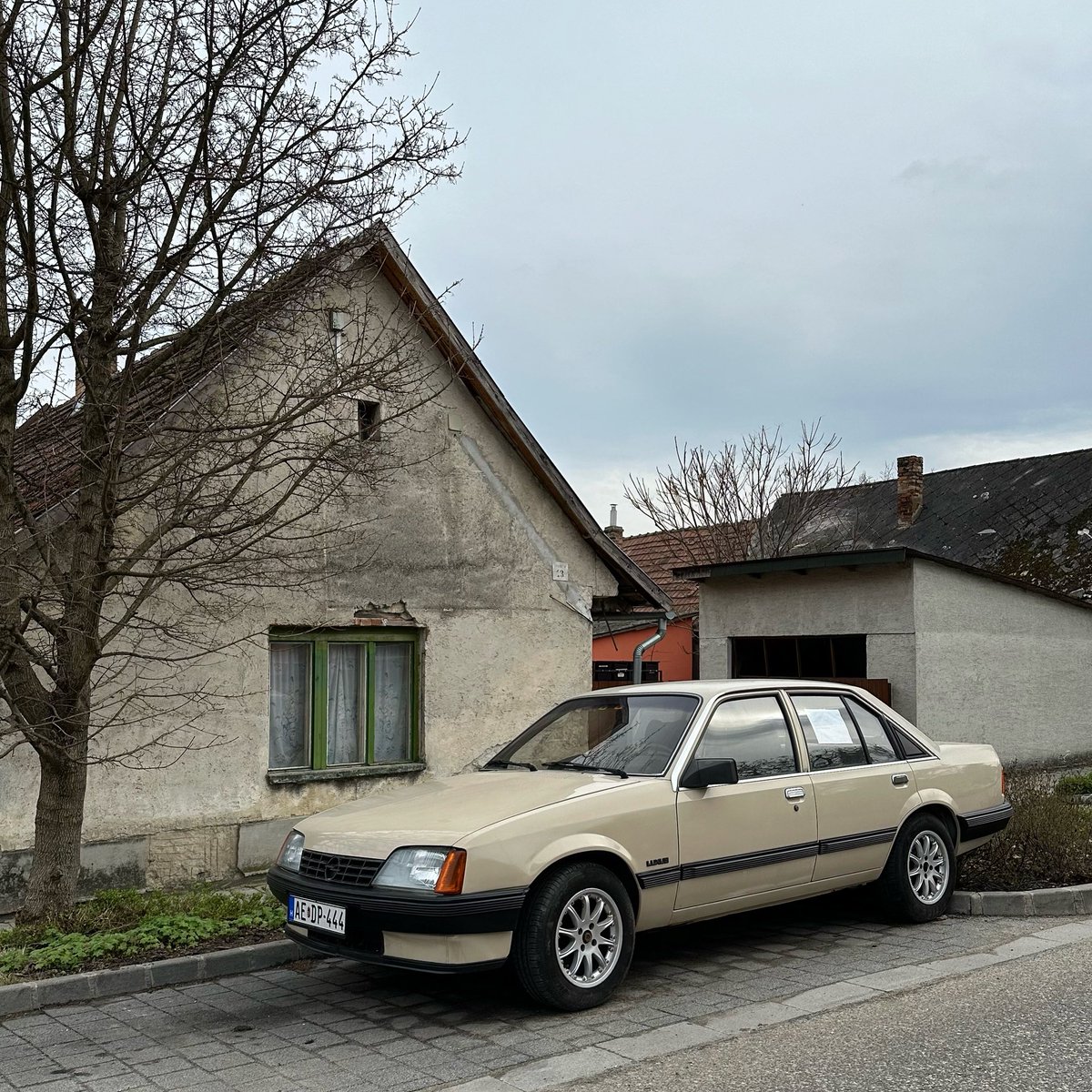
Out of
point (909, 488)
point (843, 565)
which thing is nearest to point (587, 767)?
point (843, 565)

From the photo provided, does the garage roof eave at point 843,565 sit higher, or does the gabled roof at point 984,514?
the gabled roof at point 984,514

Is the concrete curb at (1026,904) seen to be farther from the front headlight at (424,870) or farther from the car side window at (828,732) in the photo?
the front headlight at (424,870)

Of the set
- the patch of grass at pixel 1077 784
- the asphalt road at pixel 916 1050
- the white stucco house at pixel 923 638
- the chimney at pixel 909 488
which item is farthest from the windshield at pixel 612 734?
the chimney at pixel 909 488

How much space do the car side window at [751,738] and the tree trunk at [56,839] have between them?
3.93m

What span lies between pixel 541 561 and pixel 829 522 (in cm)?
2069

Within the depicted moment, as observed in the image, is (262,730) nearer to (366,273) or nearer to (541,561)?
(541,561)

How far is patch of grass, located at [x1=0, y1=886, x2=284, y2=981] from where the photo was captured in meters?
6.57

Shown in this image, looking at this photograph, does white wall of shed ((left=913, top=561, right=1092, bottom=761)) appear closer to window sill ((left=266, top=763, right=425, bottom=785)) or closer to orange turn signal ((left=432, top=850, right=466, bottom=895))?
window sill ((left=266, top=763, right=425, bottom=785))

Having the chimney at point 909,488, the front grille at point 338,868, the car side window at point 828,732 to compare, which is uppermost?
the chimney at point 909,488

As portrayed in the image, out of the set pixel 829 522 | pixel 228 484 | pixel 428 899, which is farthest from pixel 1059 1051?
pixel 829 522

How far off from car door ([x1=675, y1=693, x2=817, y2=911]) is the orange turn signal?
135cm

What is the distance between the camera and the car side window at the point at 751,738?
6840mm

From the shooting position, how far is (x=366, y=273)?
1077cm

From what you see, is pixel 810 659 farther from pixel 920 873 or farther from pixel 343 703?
pixel 920 873
